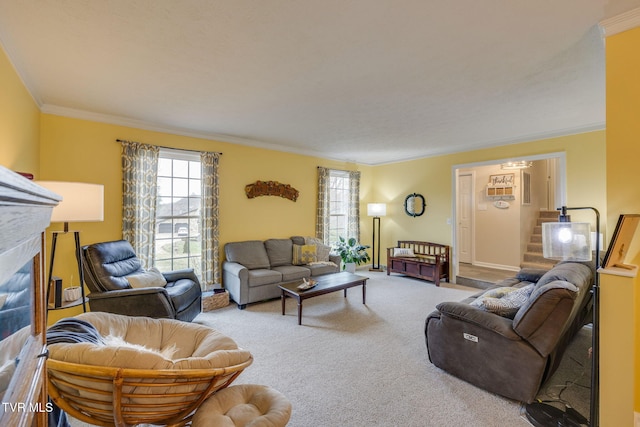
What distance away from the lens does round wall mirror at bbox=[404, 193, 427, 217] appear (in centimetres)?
593

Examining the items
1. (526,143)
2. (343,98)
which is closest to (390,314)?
(343,98)

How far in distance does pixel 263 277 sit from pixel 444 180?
3.91m

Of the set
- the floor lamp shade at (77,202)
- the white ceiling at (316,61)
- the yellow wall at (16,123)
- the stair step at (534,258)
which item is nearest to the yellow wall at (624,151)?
the white ceiling at (316,61)

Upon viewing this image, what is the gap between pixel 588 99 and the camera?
3.01 metres

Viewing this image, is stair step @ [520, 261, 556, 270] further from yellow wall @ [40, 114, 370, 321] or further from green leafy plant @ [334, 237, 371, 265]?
yellow wall @ [40, 114, 370, 321]

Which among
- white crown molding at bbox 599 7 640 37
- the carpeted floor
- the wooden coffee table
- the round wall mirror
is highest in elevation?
white crown molding at bbox 599 7 640 37

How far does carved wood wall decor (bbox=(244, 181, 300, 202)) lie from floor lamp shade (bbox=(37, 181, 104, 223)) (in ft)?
7.96

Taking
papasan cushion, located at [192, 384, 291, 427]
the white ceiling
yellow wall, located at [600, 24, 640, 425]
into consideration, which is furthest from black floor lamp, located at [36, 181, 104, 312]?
yellow wall, located at [600, 24, 640, 425]

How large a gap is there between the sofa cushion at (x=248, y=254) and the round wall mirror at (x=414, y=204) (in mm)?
3263

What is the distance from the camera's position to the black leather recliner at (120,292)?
2.75 metres

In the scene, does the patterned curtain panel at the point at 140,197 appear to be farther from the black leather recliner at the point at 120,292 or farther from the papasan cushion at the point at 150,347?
the papasan cushion at the point at 150,347

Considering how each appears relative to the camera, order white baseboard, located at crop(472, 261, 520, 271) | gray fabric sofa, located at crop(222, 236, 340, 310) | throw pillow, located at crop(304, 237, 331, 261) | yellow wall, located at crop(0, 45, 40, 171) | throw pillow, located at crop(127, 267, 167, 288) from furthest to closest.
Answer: white baseboard, located at crop(472, 261, 520, 271) < throw pillow, located at crop(304, 237, 331, 261) < gray fabric sofa, located at crop(222, 236, 340, 310) < throw pillow, located at crop(127, 267, 167, 288) < yellow wall, located at crop(0, 45, 40, 171)

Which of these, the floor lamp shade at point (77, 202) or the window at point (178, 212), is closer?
the floor lamp shade at point (77, 202)

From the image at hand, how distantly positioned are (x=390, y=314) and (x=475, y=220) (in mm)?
4523
